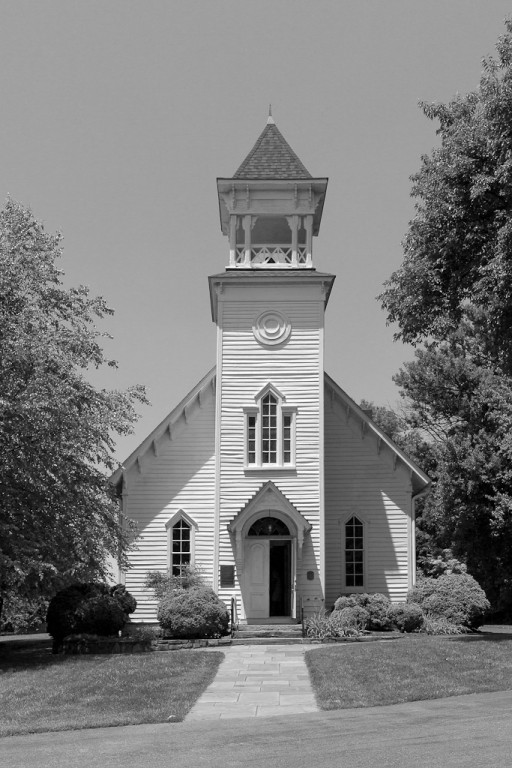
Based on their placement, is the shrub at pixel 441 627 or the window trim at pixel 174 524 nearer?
the shrub at pixel 441 627

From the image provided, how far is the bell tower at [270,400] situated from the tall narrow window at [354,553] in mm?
2304

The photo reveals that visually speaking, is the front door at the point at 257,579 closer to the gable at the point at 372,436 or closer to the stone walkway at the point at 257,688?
the gable at the point at 372,436

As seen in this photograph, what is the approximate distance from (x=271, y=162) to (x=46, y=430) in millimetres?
14319

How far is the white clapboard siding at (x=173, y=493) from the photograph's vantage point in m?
28.8

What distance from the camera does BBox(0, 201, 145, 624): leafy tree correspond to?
1939 centimetres

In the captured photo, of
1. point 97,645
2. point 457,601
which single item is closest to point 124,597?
point 97,645

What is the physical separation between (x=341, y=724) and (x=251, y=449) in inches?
659

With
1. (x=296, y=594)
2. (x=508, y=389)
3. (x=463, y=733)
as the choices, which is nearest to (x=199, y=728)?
(x=463, y=733)

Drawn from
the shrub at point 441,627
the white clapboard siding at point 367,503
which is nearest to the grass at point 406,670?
the shrub at point 441,627

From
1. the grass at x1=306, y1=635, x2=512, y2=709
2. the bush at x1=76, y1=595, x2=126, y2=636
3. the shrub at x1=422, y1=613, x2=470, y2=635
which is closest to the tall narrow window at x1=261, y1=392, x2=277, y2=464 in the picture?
the shrub at x1=422, y1=613, x2=470, y2=635

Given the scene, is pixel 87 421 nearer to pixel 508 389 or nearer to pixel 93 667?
pixel 93 667

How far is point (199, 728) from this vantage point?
38.9ft

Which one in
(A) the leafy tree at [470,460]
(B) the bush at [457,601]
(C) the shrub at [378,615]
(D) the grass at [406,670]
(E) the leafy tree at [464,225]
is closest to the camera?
(D) the grass at [406,670]

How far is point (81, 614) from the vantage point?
73.2ft
